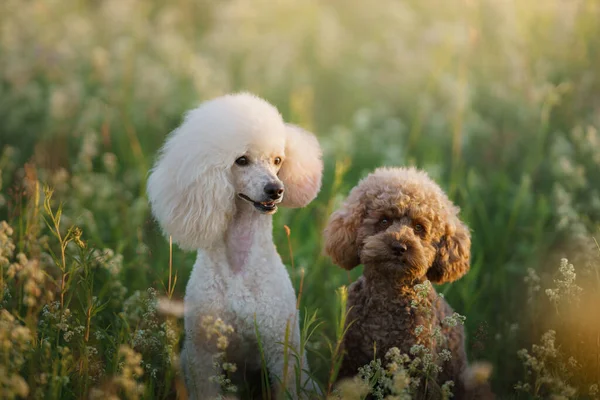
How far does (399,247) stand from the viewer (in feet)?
8.75

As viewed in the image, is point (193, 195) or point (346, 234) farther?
point (346, 234)

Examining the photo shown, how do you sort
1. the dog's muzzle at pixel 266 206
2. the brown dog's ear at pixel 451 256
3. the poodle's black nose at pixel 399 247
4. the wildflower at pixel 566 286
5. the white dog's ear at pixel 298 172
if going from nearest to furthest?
the wildflower at pixel 566 286
the poodle's black nose at pixel 399 247
the dog's muzzle at pixel 266 206
the brown dog's ear at pixel 451 256
the white dog's ear at pixel 298 172

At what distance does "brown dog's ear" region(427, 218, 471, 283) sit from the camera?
9.43ft

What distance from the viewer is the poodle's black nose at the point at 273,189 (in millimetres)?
2711

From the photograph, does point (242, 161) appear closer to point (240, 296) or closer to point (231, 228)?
point (231, 228)

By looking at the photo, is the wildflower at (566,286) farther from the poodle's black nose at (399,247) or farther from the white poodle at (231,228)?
the white poodle at (231,228)

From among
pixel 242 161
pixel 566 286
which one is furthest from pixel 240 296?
pixel 566 286

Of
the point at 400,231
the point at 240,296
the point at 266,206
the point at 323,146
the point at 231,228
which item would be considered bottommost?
the point at 240,296

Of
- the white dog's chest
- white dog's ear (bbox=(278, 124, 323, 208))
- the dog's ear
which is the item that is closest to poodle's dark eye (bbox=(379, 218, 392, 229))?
the dog's ear

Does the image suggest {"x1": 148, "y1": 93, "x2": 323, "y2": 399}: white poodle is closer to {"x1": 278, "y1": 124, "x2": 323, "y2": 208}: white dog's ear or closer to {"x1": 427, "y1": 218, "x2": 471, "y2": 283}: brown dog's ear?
{"x1": 278, "y1": 124, "x2": 323, "y2": 208}: white dog's ear

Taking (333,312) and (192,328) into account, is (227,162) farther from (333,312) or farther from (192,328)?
(333,312)

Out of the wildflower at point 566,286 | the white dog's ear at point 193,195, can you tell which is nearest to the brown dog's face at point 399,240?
the wildflower at point 566,286

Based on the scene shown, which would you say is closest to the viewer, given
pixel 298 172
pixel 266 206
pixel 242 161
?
pixel 266 206

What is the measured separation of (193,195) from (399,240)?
96 cm
